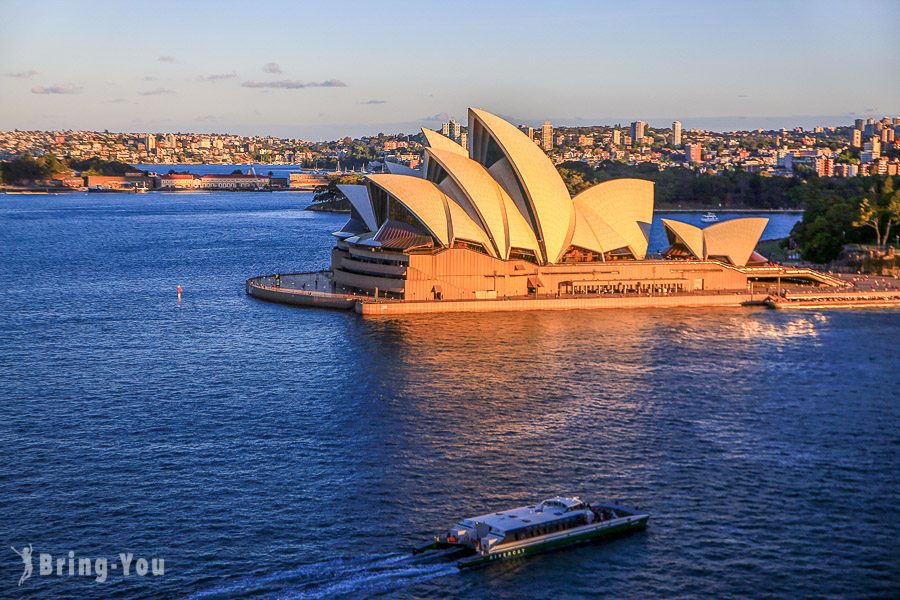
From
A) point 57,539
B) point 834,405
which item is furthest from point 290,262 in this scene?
point 57,539

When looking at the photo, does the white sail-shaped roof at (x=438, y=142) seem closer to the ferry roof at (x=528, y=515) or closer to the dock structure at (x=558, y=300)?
the dock structure at (x=558, y=300)

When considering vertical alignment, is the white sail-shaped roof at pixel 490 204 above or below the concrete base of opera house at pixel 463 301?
above

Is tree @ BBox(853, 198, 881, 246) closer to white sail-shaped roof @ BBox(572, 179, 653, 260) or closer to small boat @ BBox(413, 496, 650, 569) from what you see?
white sail-shaped roof @ BBox(572, 179, 653, 260)

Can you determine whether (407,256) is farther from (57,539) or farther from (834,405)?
(57,539)

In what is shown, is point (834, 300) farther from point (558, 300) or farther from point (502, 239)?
point (502, 239)

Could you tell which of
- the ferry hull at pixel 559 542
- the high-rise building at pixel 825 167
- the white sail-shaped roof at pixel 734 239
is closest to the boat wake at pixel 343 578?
the ferry hull at pixel 559 542

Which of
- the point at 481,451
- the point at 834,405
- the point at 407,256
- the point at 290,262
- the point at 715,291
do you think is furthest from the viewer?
the point at 290,262
